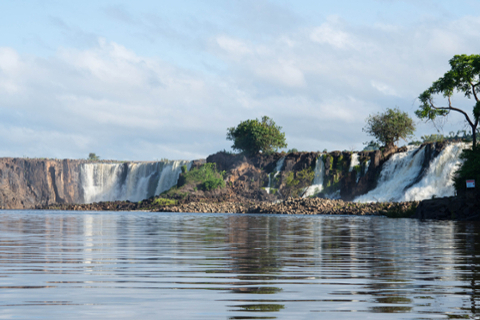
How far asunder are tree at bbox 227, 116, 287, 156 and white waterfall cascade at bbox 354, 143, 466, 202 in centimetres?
2997

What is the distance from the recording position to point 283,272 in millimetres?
9578

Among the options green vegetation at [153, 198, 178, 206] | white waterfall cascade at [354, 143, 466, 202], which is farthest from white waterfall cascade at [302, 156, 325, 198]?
green vegetation at [153, 198, 178, 206]

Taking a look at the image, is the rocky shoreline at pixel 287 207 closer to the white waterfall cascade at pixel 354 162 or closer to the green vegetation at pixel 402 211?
the green vegetation at pixel 402 211

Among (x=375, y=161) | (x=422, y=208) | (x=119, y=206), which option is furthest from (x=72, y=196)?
(x=422, y=208)

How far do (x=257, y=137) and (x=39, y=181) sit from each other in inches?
1948

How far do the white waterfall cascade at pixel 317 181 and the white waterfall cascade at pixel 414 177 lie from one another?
8.53m

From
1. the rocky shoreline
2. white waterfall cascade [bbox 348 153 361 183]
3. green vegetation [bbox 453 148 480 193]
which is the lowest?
the rocky shoreline

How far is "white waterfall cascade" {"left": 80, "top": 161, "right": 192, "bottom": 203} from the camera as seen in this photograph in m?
107

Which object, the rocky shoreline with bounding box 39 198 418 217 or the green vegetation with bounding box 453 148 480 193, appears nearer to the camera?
the green vegetation with bounding box 453 148 480 193

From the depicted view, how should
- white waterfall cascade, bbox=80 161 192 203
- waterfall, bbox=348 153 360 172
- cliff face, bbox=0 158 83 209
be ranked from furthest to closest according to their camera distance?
cliff face, bbox=0 158 83 209 → white waterfall cascade, bbox=80 161 192 203 → waterfall, bbox=348 153 360 172

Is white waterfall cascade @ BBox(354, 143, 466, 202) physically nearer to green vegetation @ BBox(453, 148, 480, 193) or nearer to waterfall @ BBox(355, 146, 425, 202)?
waterfall @ BBox(355, 146, 425, 202)

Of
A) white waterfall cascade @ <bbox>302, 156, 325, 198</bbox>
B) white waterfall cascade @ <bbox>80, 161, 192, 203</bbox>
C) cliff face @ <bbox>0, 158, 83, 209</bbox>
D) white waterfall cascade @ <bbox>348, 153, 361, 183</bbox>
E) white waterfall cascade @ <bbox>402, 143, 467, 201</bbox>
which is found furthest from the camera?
cliff face @ <bbox>0, 158, 83, 209</bbox>

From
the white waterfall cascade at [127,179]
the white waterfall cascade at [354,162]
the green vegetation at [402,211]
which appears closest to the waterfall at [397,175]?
the white waterfall cascade at [354,162]

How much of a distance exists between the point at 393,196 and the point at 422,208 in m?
24.5
